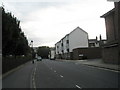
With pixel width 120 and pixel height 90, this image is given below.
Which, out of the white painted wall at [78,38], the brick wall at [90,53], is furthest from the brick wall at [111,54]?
the white painted wall at [78,38]

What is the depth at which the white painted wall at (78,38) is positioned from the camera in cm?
9994

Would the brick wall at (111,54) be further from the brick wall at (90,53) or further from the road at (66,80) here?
the brick wall at (90,53)

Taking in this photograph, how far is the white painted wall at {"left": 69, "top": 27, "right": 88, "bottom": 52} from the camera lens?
99.9 metres

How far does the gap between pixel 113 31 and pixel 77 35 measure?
5453cm

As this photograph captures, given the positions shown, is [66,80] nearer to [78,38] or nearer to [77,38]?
[78,38]

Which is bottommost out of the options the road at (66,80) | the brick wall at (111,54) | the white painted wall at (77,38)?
the road at (66,80)

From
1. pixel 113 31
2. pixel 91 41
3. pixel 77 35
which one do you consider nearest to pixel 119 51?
pixel 113 31

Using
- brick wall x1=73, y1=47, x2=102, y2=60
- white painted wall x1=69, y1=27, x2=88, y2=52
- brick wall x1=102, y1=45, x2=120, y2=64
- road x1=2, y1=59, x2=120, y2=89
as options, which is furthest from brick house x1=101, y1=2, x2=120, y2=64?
white painted wall x1=69, y1=27, x2=88, y2=52

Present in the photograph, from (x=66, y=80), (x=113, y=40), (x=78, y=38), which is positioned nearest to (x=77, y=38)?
(x=78, y=38)

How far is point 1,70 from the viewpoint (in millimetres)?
29219

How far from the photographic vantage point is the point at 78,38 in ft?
331

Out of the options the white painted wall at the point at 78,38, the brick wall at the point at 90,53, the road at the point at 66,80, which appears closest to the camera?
the road at the point at 66,80

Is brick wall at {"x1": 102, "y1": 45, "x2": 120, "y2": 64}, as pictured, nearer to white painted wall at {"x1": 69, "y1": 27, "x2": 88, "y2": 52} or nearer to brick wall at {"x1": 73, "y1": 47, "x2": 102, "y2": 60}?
brick wall at {"x1": 73, "y1": 47, "x2": 102, "y2": 60}

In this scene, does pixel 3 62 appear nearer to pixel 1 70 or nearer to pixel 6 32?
pixel 1 70
